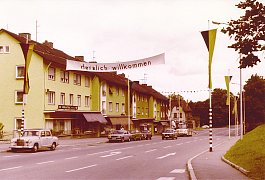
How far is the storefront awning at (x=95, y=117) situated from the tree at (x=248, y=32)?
4507 centimetres

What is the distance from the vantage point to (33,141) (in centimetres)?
3106

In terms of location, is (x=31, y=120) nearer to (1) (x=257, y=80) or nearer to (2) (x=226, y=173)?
(2) (x=226, y=173)

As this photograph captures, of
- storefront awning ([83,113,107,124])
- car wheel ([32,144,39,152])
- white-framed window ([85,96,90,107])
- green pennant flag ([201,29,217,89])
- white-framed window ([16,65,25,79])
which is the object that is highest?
white-framed window ([16,65,25,79])

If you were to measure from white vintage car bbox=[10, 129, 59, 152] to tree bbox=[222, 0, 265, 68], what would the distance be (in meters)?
20.8

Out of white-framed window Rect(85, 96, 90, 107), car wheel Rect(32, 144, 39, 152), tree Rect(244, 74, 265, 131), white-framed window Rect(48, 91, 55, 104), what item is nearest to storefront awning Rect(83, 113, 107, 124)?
white-framed window Rect(85, 96, 90, 107)

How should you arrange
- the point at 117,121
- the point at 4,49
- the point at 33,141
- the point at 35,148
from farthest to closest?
the point at 117,121 → the point at 4,49 → the point at 35,148 → the point at 33,141

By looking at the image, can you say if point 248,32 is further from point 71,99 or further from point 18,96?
point 71,99

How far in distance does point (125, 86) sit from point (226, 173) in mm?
61776

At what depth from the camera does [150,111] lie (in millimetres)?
97312

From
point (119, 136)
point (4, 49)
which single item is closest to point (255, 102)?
point (119, 136)

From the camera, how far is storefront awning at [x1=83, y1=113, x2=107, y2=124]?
57.6 metres

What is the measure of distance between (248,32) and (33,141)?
21362 millimetres

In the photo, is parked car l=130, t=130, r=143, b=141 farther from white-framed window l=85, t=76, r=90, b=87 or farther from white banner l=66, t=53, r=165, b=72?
white banner l=66, t=53, r=165, b=72

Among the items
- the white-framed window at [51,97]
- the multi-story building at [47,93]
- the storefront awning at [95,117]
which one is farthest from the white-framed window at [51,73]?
the storefront awning at [95,117]
